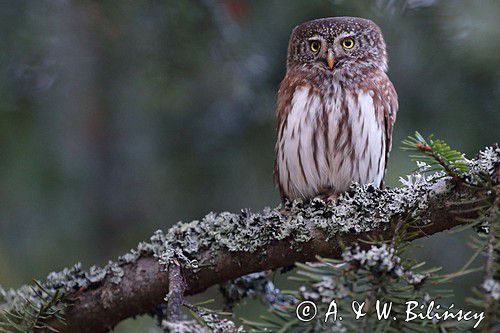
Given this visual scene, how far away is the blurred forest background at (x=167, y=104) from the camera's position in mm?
3387

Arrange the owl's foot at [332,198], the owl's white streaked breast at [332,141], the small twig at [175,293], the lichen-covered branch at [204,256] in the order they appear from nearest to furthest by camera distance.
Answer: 1. the small twig at [175,293]
2. the lichen-covered branch at [204,256]
3. the owl's foot at [332,198]
4. the owl's white streaked breast at [332,141]

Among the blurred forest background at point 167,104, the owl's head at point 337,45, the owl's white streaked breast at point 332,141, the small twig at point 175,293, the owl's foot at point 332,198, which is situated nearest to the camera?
the small twig at point 175,293

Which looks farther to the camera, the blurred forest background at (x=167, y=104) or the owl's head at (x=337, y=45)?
the owl's head at (x=337, y=45)

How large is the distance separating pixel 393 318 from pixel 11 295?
1.41 m

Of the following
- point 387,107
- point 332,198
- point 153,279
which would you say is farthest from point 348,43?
point 153,279

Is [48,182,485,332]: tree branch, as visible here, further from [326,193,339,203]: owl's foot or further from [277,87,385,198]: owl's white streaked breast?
[277,87,385,198]: owl's white streaked breast

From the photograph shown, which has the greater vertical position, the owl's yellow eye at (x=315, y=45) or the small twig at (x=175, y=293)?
the owl's yellow eye at (x=315, y=45)

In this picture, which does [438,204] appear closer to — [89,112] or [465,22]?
[465,22]

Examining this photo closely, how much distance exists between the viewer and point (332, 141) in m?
3.21

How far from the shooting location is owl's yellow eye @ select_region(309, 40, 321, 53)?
3.58m

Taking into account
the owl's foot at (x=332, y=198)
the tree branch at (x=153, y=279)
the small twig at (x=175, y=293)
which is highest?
the owl's foot at (x=332, y=198)

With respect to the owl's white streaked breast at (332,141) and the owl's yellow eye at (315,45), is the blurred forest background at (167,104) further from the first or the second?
the owl's white streaked breast at (332,141)

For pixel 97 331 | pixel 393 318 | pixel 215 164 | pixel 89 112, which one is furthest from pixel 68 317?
pixel 89 112

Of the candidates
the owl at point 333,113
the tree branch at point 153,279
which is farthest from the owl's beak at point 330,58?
the tree branch at point 153,279
